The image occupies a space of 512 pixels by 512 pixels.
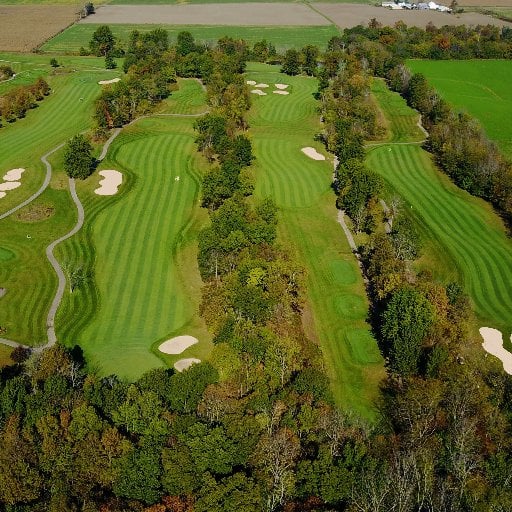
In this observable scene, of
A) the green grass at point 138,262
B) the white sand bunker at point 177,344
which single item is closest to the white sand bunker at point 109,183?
the green grass at point 138,262

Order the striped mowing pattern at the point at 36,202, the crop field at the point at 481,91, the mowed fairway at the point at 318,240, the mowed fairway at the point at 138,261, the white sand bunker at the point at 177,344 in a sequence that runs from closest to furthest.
Result: the mowed fairway at the point at 318,240
the white sand bunker at the point at 177,344
the mowed fairway at the point at 138,261
the striped mowing pattern at the point at 36,202
the crop field at the point at 481,91

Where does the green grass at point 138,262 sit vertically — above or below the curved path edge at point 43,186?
above

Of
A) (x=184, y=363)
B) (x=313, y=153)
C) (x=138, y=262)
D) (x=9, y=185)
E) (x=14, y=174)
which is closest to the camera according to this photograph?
(x=184, y=363)

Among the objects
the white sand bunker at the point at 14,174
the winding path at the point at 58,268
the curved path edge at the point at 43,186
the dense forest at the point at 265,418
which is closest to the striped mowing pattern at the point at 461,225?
the dense forest at the point at 265,418

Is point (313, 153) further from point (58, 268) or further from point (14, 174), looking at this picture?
point (58, 268)

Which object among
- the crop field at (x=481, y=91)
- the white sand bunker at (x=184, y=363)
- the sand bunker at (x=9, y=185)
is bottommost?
the sand bunker at (x=9, y=185)

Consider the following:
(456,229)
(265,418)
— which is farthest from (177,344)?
(456,229)

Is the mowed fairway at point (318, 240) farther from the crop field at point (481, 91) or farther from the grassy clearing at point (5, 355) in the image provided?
the crop field at point (481, 91)

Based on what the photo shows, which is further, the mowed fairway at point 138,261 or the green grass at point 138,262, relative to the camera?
the mowed fairway at point 138,261

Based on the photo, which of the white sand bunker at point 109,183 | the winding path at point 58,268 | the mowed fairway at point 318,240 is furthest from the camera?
the white sand bunker at point 109,183
